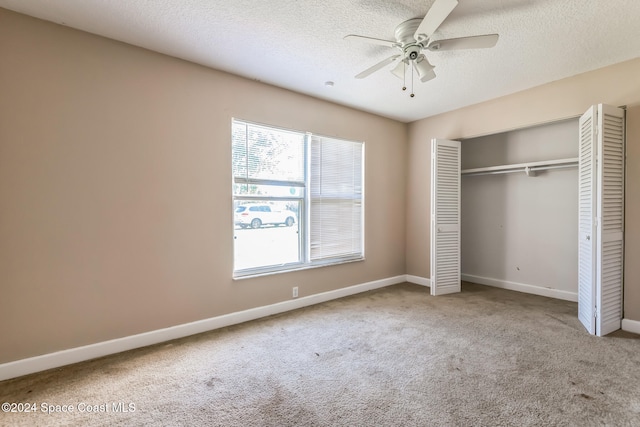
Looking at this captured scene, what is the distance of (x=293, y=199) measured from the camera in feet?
12.3

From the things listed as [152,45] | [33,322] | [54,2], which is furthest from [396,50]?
[33,322]

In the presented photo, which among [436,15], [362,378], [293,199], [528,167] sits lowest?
[362,378]

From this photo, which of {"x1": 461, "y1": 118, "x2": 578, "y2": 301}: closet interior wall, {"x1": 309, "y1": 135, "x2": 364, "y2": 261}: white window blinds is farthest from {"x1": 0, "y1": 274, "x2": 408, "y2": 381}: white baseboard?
{"x1": 461, "y1": 118, "x2": 578, "y2": 301}: closet interior wall

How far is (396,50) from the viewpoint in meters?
2.77

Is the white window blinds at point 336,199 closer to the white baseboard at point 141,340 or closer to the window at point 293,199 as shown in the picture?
the window at point 293,199

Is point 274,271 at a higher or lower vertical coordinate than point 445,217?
lower

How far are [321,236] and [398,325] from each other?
147cm

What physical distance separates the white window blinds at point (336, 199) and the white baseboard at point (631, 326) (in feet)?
9.49

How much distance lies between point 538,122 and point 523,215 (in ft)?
4.56

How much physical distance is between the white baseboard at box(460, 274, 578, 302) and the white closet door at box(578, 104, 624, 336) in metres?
0.97

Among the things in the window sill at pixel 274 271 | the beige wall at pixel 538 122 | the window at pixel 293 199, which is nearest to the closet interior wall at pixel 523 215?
the beige wall at pixel 538 122

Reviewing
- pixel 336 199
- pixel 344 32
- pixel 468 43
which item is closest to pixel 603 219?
pixel 468 43

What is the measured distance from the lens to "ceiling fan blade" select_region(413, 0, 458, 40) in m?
1.71

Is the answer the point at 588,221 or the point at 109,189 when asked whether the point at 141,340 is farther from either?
the point at 588,221
